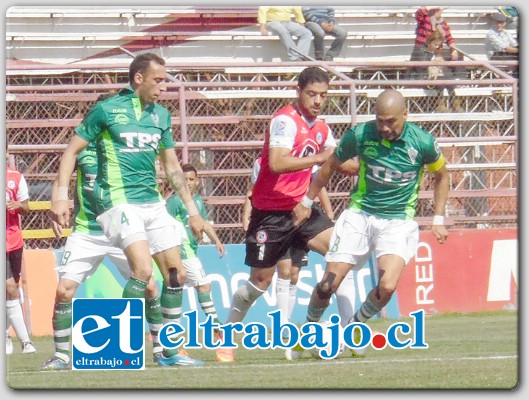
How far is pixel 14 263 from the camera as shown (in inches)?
435

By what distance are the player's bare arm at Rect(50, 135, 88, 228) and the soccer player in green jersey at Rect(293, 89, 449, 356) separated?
1699mm

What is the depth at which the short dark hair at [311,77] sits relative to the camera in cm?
1085

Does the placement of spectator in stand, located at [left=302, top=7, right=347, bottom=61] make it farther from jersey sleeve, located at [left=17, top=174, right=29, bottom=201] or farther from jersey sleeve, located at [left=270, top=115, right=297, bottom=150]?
jersey sleeve, located at [left=17, top=174, right=29, bottom=201]

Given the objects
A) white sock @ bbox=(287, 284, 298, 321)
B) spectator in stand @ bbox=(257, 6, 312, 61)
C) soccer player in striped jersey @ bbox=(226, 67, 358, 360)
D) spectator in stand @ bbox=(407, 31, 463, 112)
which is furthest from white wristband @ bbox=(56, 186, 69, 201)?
spectator in stand @ bbox=(407, 31, 463, 112)

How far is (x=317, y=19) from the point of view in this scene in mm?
10523

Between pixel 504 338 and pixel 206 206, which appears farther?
pixel 206 206

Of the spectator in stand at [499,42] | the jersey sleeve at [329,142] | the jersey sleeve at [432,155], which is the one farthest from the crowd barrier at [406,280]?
the spectator in stand at [499,42]

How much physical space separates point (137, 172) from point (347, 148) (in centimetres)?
149

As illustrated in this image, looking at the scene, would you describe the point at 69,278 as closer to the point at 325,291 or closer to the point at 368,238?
the point at 325,291

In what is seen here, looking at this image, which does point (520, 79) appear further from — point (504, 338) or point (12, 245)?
point (12, 245)

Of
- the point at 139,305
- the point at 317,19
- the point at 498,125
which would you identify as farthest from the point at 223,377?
the point at 498,125

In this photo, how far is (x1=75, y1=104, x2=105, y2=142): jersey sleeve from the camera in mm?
10211

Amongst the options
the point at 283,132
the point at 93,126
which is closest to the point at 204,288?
the point at 283,132

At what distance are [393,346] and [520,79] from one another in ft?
6.65
